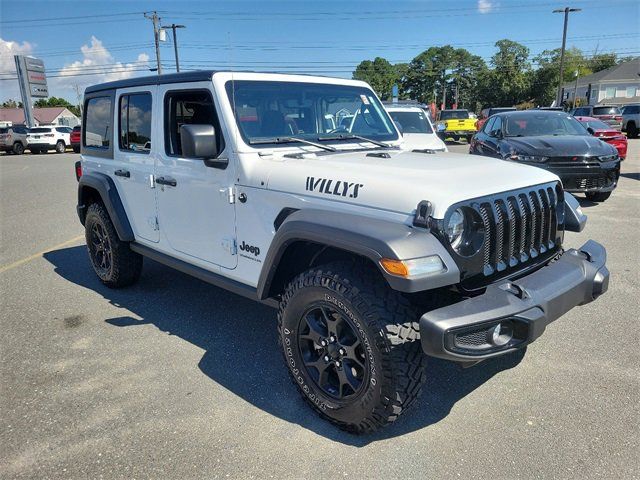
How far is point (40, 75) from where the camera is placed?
41062mm

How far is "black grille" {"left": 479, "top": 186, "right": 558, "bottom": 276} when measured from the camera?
8.29ft

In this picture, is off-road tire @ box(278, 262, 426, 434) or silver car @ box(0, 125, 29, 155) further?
silver car @ box(0, 125, 29, 155)

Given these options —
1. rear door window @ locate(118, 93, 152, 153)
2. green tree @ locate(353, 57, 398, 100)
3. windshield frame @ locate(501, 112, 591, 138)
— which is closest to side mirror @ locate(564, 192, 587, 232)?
rear door window @ locate(118, 93, 152, 153)

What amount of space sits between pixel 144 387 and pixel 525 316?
242 cm

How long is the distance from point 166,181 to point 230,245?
0.89 metres

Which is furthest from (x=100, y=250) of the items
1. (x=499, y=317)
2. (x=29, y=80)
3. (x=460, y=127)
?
(x=29, y=80)

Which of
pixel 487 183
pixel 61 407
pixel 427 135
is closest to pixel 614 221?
pixel 427 135

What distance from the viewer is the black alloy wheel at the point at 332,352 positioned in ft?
8.46

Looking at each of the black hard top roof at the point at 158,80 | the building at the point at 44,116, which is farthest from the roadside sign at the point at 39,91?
the building at the point at 44,116

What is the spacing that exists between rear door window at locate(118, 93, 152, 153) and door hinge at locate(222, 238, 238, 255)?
1.23m

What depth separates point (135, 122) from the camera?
13.8 feet

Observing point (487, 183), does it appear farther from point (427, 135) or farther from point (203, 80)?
point (427, 135)

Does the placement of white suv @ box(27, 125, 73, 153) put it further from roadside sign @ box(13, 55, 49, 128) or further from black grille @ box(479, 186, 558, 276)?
black grille @ box(479, 186, 558, 276)

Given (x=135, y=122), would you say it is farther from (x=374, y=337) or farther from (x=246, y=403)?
(x=374, y=337)
